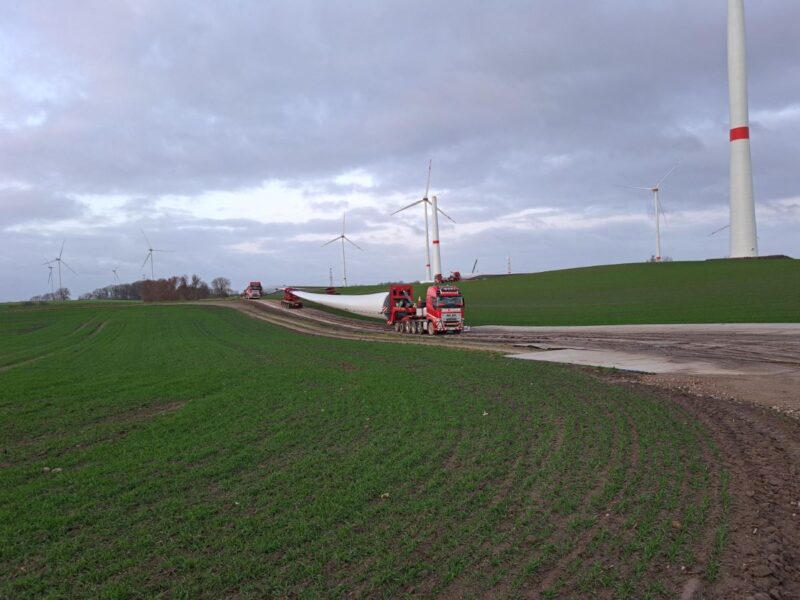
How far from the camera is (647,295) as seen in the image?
6266 cm

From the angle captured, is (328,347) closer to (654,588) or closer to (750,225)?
(654,588)

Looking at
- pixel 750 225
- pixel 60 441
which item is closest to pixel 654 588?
pixel 60 441

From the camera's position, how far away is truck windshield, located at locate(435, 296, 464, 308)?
3931cm

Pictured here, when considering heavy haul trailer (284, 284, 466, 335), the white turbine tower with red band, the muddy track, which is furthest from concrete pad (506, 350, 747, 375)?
the white turbine tower with red band

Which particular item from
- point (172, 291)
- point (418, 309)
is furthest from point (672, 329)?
point (172, 291)

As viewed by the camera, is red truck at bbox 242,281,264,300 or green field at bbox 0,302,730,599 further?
red truck at bbox 242,281,264,300

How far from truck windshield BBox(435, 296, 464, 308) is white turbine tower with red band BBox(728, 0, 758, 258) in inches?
2261

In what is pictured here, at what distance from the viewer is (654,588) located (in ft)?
18.0

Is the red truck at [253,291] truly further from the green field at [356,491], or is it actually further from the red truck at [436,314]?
the green field at [356,491]

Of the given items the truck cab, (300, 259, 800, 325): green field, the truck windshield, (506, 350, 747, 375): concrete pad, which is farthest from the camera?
(300, 259, 800, 325): green field

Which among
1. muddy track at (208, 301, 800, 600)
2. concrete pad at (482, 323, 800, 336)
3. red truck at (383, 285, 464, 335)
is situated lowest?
muddy track at (208, 301, 800, 600)

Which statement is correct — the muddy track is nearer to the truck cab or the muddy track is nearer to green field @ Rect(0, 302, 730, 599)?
green field @ Rect(0, 302, 730, 599)

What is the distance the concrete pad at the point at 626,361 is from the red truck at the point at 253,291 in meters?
65.0

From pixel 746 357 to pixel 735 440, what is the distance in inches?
532
